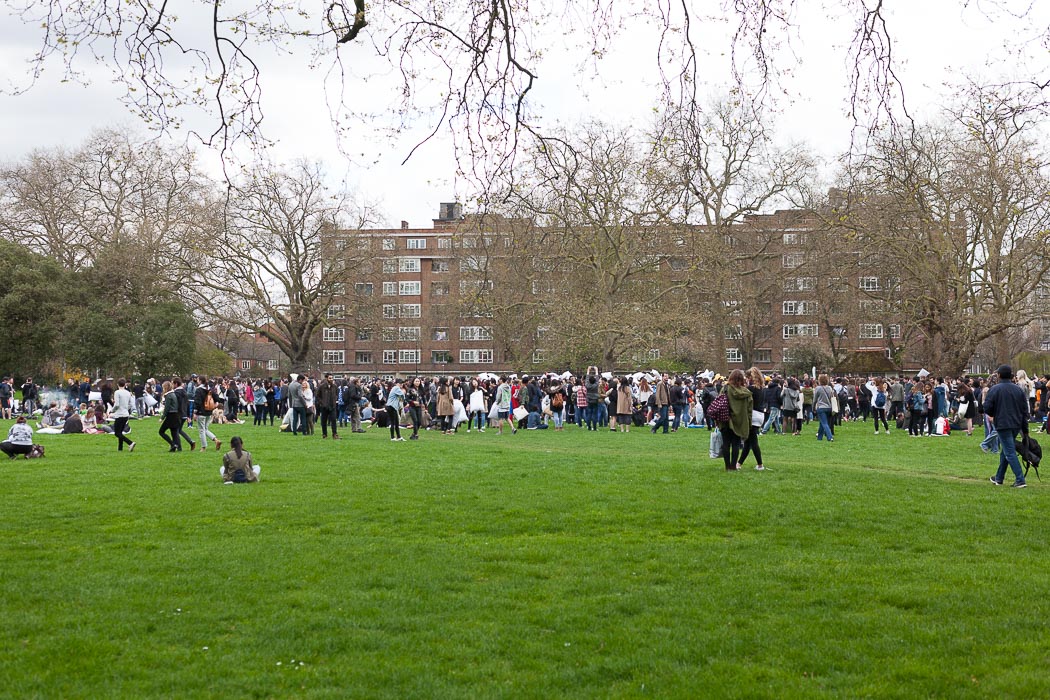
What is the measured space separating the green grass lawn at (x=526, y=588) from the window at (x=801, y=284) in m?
38.8

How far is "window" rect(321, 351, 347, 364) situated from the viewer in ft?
315

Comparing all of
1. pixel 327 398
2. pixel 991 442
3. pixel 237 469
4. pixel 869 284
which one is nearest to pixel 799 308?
pixel 869 284

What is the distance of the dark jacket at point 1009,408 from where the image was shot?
1334 cm

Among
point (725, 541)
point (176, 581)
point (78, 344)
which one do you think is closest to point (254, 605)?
point (176, 581)

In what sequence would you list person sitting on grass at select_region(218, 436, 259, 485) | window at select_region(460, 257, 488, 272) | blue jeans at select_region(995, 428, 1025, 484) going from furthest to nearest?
person sitting on grass at select_region(218, 436, 259, 485) → blue jeans at select_region(995, 428, 1025, 484) → window at select_region(460, 257, 488, 272)

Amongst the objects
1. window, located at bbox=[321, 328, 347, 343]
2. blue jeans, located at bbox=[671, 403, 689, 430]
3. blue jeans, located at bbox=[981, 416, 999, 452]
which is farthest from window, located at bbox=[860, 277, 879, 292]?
window, located at bbox=[321, 328, 347, 343]

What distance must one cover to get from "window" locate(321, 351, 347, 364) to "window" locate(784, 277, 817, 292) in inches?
1933

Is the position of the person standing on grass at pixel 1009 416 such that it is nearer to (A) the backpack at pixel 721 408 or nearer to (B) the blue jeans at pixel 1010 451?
(B) the blue jeans at pixel 1010 451

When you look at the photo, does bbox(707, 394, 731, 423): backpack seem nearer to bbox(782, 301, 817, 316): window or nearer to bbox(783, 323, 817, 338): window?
bbox(782, 301, 817, 316): window

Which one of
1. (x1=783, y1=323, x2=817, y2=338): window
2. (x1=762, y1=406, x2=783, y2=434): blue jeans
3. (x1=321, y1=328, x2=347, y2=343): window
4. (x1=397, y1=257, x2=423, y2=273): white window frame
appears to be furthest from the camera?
(x1=397, y1=257, x2=423, y2=273): white window frame

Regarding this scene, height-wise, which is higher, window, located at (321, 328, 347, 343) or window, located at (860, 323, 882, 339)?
window, located at (321, 328, 347, 343)

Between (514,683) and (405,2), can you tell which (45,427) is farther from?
(514,683)

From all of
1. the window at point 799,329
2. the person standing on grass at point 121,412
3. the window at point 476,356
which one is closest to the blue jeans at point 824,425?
the person standing on grass at point 121,412

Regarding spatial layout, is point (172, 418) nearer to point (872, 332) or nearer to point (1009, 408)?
point (1009, 408)
